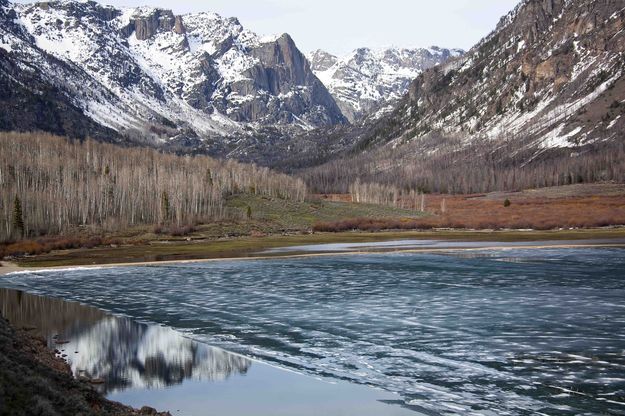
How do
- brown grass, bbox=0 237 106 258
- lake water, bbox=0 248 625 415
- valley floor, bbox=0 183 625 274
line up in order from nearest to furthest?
lake water, bbox=0 248 625 415, valley floor, bbox=0 183 625 274, brown grass, bbox=0 237 106 258

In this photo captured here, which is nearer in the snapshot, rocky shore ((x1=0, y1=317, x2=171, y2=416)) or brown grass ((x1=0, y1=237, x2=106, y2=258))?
rocky shore ((x1=0, y1=317, x2=171, y2=416))

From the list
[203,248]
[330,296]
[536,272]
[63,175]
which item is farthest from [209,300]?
[63,175]

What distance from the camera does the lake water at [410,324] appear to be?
2331 cm

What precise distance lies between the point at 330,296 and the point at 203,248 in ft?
203

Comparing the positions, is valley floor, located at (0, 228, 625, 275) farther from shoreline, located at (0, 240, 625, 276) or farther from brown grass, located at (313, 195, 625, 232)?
brown grass, located at (313, 195, 625, 232)

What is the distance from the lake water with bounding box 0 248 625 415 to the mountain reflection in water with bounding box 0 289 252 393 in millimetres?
760

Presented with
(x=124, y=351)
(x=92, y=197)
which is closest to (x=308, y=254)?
(x=124, y=351)

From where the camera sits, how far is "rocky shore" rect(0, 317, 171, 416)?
16.3 metres

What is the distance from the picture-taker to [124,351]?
31438mm

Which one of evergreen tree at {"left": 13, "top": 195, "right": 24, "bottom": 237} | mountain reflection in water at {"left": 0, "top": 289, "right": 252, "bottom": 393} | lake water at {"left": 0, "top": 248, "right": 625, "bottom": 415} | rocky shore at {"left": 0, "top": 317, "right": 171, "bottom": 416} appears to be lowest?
mountain reflection in water at {"left": 0, "top": 289, "right": 252, "bottom": 393}

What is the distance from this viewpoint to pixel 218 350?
31.0 metres

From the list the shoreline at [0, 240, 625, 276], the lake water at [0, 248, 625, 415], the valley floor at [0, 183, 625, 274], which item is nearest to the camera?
the lake water at [0, 248, 625, 415]

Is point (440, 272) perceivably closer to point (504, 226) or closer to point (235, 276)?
point (235, 276)

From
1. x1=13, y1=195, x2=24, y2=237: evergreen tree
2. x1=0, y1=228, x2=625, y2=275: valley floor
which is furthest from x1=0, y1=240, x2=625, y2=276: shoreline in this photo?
x1=13, y1=195, x2=24, y2=237: evergreen tree
